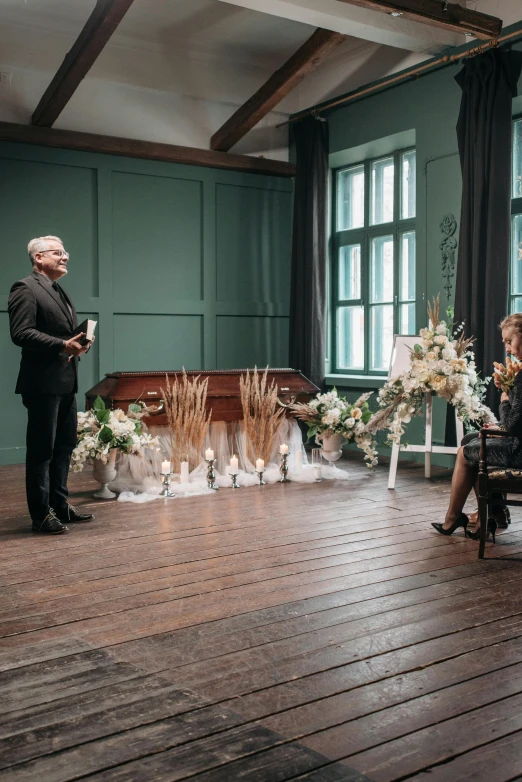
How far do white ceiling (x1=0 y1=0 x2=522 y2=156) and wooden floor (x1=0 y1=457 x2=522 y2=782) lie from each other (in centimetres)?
368

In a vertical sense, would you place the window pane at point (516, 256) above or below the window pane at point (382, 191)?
below

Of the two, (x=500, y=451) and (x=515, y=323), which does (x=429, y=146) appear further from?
(x=500, y=451)

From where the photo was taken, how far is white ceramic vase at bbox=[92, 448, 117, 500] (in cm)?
512

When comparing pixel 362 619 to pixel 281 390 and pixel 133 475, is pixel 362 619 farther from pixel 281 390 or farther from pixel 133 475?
pixel 281 390

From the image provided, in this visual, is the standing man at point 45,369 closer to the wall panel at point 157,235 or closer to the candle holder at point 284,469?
the candle holder at point 284,469

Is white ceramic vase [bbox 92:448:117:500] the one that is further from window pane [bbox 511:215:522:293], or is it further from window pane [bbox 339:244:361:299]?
window pane [bbox 339:244:361:299]

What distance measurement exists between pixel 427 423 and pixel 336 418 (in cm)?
68

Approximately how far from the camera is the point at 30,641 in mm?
2686

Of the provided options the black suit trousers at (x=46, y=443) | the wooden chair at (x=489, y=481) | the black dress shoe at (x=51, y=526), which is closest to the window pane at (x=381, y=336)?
the wooden chair at (x=489, y=481)

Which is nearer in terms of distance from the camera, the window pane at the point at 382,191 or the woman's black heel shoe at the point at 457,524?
the woman's black heel shoe at the point at 457,524

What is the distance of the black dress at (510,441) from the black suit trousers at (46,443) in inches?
79.9

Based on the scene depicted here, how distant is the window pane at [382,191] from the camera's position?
7.38 metres

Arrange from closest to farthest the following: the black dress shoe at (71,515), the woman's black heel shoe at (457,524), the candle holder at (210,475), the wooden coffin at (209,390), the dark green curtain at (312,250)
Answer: the woman's black heel shoe at (457,524)
the black dress shoe at (71,515)
the candle holder at (210,475)
the wooden coffin at (209,390)
the dark green curtain at (312,250)

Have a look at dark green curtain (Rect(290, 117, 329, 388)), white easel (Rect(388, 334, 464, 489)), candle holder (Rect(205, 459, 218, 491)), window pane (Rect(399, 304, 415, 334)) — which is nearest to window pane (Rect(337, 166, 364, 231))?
dark green curtain (Rect(290, 117, 329, 388))
